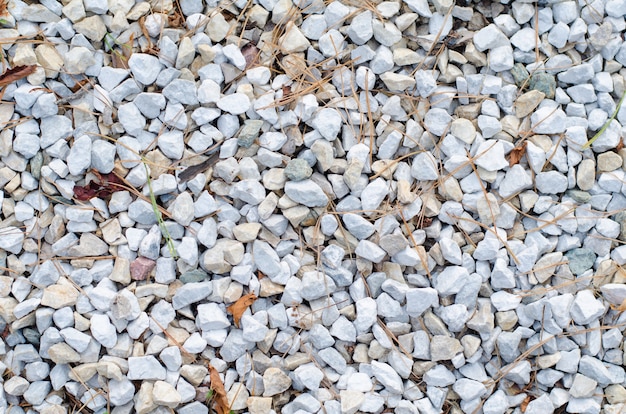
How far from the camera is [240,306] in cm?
168

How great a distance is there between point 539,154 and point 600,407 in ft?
2.13

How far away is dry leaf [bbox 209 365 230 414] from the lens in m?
1.66

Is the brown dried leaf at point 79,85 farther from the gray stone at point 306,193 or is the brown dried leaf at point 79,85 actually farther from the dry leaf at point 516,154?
the dry leaf at point 516,154

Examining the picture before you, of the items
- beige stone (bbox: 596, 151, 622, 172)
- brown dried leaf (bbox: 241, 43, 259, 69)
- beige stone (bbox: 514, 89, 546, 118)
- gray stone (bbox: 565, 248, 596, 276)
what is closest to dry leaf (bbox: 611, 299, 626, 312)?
gray stone (bbox: 565, 248, 596, 276)

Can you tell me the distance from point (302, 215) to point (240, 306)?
269 millimetres

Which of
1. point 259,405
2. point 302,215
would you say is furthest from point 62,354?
point 302,215

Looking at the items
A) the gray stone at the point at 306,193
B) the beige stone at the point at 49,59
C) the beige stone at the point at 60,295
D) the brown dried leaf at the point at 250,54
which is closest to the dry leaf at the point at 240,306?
the gray stone at the point at 306,193

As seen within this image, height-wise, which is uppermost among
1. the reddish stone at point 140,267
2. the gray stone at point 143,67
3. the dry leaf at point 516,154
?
the gray stone at point 143,67

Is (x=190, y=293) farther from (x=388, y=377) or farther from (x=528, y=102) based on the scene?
(x=528, y=102)

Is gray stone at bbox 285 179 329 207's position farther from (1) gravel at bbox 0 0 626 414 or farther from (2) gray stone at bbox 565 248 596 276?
(2) gray stone at bbox 565 248 596 276

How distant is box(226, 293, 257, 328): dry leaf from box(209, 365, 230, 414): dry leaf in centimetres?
13

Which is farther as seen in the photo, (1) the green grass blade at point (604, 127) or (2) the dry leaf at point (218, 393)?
(1) the green grass blade at point (604, 127)

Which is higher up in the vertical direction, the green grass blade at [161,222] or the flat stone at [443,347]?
the green grass blade at [161,222]

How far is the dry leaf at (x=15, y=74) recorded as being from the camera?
1.68 m
